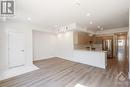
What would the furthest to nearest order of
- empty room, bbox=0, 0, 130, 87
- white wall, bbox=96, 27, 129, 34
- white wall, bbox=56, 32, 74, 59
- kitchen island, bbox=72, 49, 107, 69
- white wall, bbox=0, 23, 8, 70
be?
1. white wall, bbox=96, 27, 129, 34
2. white wall, bbox=56, 32, 74, 59
3. kitchen island, bbox=72, 49, 107, 69
4. white wall, bbox=0, 23, 8, 70
5. empty room, bbox=0, 0, 130, 87

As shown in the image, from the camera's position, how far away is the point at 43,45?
6.90 metres

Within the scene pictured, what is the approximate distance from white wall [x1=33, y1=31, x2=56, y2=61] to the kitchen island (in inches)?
95.8

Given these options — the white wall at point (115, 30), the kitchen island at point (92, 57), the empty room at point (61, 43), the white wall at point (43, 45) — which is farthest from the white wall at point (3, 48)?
the white wall at point (115, 30)

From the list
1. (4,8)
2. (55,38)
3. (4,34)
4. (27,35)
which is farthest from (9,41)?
(55,38)

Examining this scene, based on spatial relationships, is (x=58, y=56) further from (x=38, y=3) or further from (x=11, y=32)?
(x=38, y=3)

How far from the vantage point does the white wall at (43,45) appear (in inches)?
251

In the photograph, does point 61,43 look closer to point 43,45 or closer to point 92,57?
point 43,45

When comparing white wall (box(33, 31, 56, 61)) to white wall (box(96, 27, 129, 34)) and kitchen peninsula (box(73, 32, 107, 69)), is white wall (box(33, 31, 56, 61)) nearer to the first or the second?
kitchen peninsula (box(73, 32, 107, 69))

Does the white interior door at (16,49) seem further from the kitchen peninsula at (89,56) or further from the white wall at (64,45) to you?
the kitchen peninsula at (89,56)

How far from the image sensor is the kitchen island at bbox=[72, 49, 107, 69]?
4316 mm

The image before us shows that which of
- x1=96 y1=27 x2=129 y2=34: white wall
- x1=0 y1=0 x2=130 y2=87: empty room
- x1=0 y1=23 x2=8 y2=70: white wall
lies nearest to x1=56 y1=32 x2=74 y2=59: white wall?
x1=0 y1=0 x2=130 y2=87: empty room

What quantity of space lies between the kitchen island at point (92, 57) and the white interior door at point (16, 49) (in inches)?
129

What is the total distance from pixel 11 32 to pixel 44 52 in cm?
313

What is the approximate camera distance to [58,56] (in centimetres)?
744
